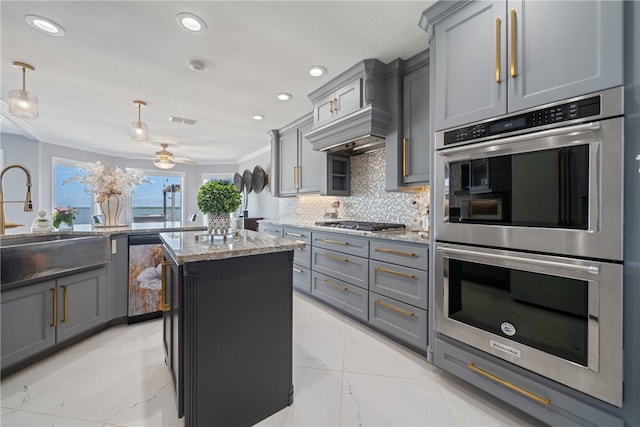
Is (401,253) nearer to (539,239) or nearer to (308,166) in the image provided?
(539,239)

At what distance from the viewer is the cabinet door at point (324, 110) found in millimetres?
2852

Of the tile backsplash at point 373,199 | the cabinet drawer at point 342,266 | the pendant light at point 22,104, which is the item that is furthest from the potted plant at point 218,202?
the pendant light at point 22,104

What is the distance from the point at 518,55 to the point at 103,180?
3.33 m

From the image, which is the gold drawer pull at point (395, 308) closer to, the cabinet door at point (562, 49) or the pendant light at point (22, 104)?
the cabinet door at point (562, 49)

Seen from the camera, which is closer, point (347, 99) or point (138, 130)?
point (347, 99)

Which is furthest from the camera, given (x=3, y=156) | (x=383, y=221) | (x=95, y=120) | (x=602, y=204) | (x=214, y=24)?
(x=3, y=156)

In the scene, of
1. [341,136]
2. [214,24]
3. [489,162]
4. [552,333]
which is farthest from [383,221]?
[214,24]

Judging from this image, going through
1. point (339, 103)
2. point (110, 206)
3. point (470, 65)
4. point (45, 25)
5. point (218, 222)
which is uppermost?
point (45, 25)

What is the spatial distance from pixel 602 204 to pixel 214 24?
2480 millimetres

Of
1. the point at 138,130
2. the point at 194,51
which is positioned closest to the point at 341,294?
the point at 194,51

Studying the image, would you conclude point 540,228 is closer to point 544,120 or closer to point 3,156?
point 544,120

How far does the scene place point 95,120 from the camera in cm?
400

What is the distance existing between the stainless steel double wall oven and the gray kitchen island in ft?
3.41

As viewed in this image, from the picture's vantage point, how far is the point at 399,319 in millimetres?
2141
